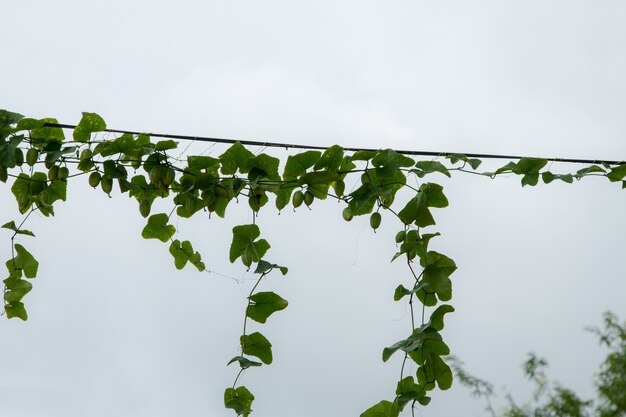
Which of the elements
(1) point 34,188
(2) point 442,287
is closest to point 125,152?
(1) point 34,188

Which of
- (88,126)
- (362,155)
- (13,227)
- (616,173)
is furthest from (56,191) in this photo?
(616,173)

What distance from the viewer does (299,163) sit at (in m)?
1.12

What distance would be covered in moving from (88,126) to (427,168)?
1.61 feet

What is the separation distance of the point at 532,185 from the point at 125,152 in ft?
1.97

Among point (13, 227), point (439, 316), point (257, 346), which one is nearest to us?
point (439, 316)

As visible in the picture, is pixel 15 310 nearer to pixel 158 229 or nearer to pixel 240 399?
pixel 158 229

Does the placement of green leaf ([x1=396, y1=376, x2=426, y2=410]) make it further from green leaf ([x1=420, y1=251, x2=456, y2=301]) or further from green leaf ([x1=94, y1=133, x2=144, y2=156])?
green leaf ([x1=94, y1=133, x2=144, y2=156])

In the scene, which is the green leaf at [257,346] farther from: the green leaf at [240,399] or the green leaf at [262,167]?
the green leaf at [262,167]

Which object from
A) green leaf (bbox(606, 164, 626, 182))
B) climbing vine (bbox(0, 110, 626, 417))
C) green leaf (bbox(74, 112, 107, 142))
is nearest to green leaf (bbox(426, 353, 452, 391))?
climbing vine (bbox(0, 110, 626, 417))

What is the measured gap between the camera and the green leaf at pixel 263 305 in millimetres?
1154

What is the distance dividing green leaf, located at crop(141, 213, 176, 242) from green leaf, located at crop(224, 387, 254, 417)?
0.30 metres

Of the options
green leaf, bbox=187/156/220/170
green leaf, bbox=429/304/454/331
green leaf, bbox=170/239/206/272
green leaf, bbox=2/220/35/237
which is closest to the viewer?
green leaf, bbox=429/304/454/331

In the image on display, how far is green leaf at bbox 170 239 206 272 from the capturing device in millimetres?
1369

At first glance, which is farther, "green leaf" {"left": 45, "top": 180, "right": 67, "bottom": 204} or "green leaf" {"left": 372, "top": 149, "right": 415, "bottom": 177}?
"green leaf" {"left": 45, "top": 180, "right": 67, "bottom": 204}
